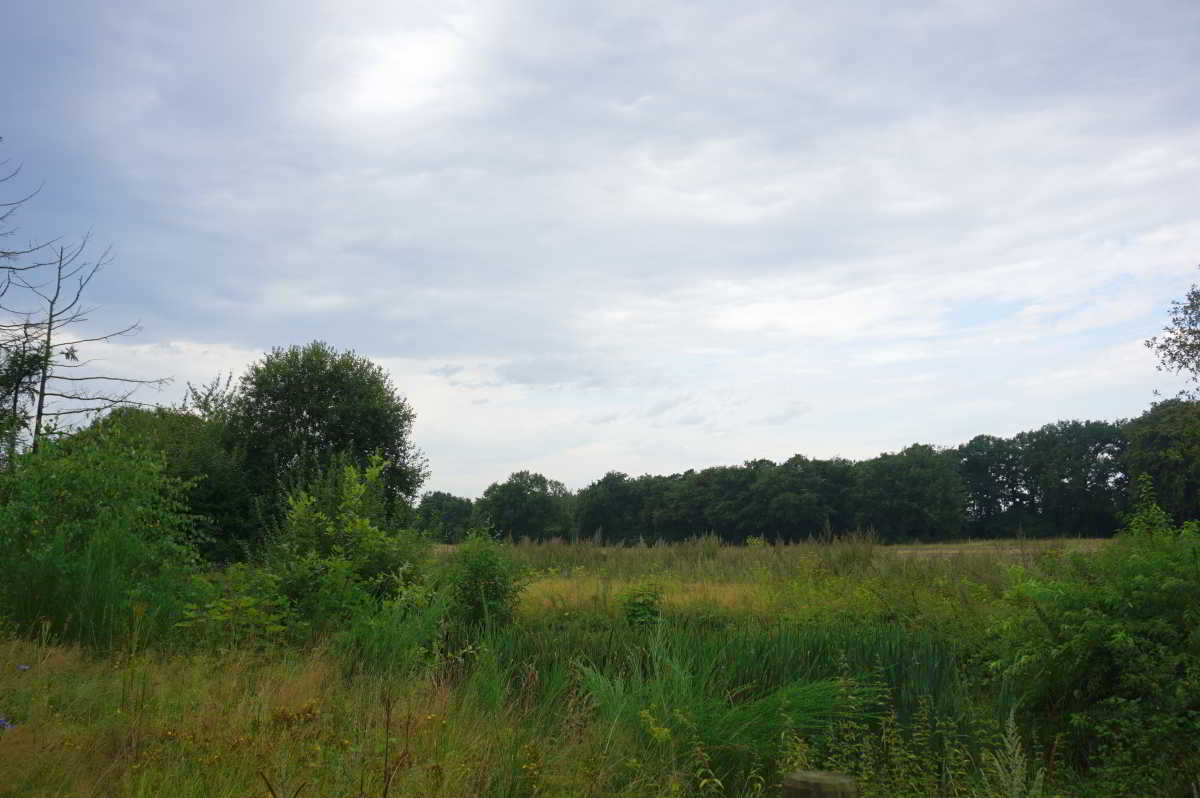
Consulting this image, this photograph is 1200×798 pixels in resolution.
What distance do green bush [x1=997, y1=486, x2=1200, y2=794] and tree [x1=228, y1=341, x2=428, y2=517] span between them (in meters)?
19.1

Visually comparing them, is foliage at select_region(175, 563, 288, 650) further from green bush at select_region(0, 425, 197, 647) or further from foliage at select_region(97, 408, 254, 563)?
foliage at select_region(97, 408, 254, 563)

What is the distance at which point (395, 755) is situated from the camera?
3609 mm

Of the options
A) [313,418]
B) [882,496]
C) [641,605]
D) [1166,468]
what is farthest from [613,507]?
[641,605]

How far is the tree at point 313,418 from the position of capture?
77.3 ft

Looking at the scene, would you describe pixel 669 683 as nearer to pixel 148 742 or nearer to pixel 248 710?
pixel 248 710

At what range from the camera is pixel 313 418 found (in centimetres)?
2395

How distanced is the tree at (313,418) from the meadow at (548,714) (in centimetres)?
1594

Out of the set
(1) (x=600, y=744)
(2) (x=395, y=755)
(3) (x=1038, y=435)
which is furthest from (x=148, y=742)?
(3) (x=1038, y=435)

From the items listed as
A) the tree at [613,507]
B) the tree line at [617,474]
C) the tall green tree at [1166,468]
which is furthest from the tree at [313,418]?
the tree at [613,507]

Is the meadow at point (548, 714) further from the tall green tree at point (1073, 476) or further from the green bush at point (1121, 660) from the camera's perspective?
the tall green tree at point (1073, 476)

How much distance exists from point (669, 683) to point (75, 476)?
262 inches

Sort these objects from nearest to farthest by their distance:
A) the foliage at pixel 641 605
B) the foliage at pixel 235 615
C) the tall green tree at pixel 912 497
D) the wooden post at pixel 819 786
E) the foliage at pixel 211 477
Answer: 1. the wooden post at pixel 819 786
2. the foliage at pixel 235 615
3. the foliage at pixel 641 605
4. the foliage at pixel 211 477
5. the tall green tree at pixel 912 497

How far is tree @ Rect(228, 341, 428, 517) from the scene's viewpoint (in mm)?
23562

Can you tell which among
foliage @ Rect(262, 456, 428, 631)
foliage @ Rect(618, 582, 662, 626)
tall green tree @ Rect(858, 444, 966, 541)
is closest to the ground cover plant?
foliage @ Rect(262, 456, 428, 631)
